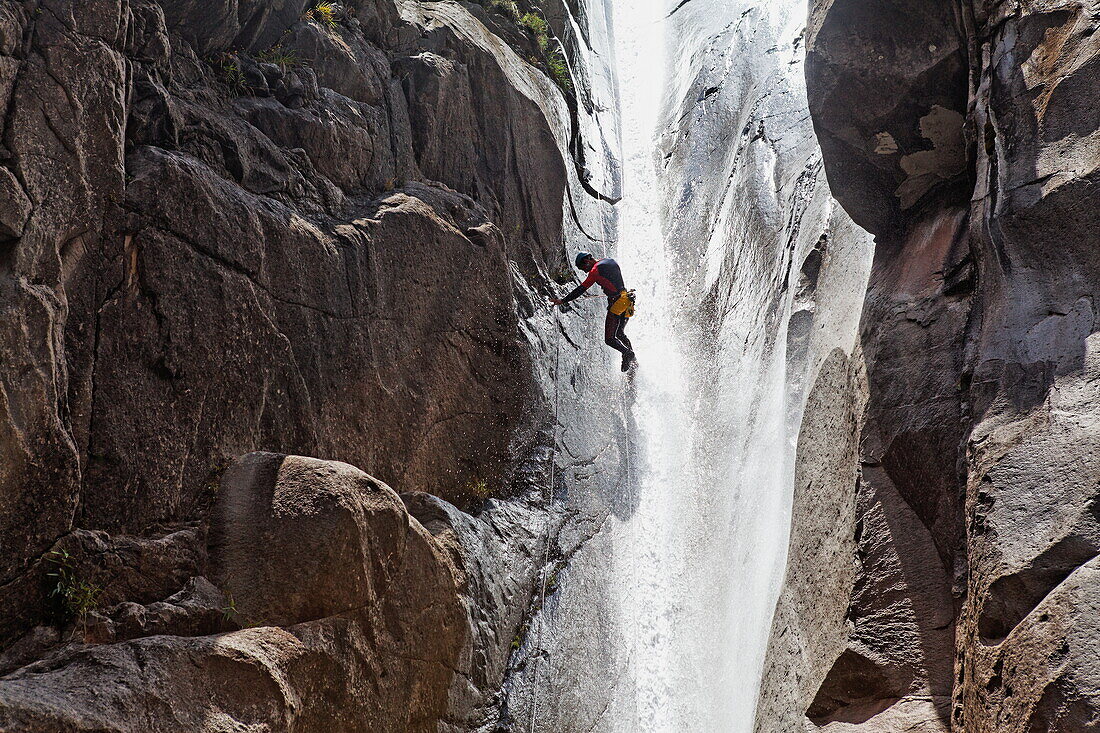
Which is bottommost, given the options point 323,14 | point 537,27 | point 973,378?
point 973,378

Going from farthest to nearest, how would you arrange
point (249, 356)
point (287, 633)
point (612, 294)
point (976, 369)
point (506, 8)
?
point (506, 8) → point (612, 294) → point (249, 356) → point (976, 369) → point (287, 633)

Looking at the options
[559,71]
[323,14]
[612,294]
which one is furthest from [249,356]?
[559,71]

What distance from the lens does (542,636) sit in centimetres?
871

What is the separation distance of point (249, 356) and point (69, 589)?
2.58 m

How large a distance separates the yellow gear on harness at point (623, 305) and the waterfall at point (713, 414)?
159 cm

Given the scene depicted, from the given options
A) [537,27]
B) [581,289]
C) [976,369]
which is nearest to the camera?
[976,369]

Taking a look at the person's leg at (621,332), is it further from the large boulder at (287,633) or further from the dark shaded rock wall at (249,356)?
the large boulder at (287,633)

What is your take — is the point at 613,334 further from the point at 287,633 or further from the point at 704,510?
the point at 287,633

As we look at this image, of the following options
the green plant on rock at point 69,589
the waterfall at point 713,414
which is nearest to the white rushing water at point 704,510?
the waterfall at point 713,414

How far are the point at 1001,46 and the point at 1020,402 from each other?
3013 millimetres

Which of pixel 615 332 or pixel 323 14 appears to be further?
pixel 615 332

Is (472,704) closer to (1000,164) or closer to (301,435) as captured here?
(301,435)

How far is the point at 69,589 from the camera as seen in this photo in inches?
200

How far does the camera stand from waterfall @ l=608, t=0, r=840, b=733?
896 centimetres
